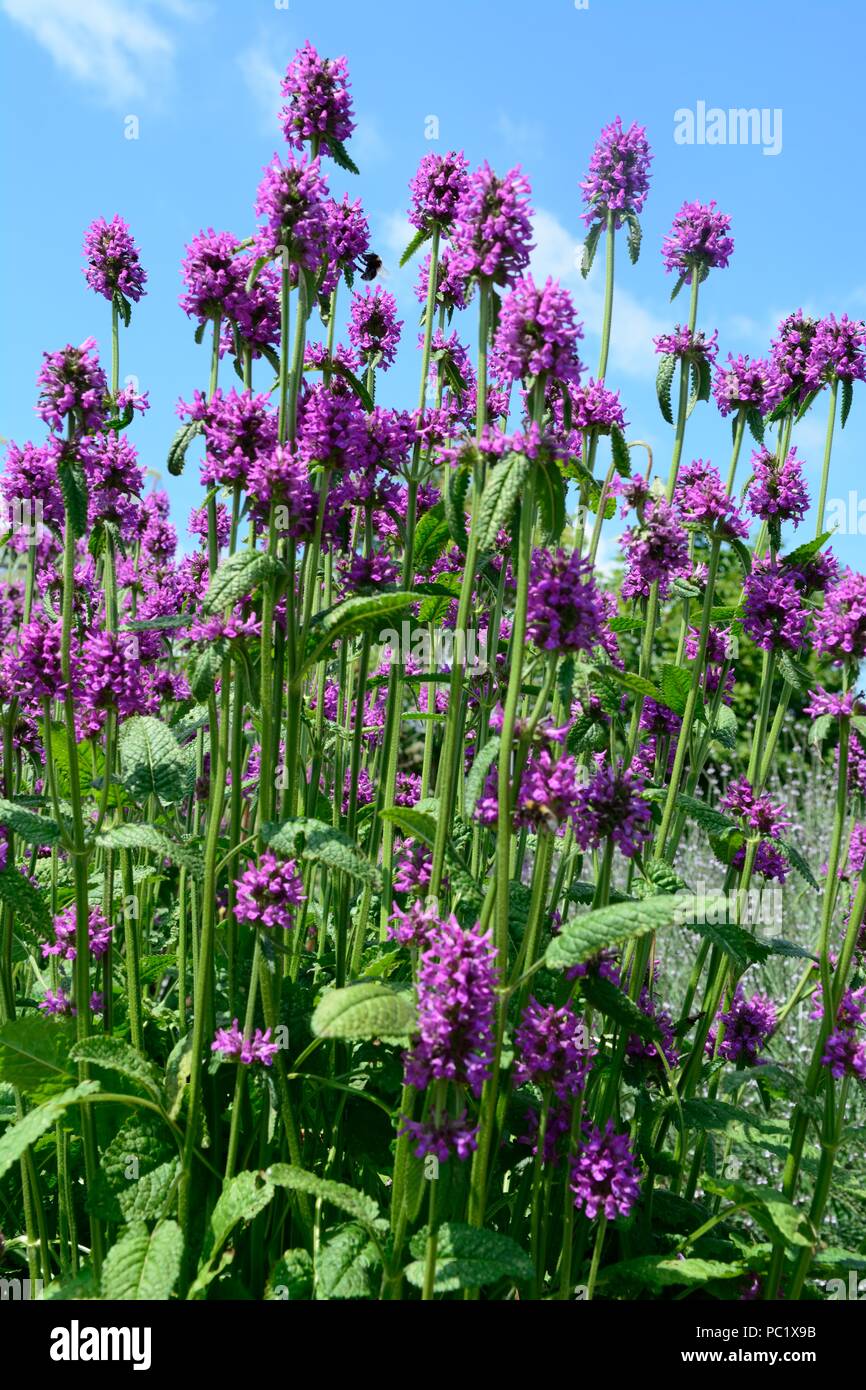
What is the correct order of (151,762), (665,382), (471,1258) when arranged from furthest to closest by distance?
(665,382) → (151,762) → (471,1258)

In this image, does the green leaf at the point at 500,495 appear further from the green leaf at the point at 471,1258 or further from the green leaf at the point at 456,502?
the green leaf at the point at 471,1258

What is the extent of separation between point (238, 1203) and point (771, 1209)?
4.15ft

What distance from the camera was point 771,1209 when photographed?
282cm

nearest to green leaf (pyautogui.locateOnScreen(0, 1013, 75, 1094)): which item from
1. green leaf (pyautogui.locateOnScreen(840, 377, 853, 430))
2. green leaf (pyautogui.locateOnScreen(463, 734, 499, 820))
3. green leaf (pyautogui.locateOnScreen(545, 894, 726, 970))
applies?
green leaf (pyautogui.locateOnScreen(463, 734, 499, 820))

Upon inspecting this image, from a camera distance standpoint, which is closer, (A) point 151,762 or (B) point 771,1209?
(B) point 771,1209

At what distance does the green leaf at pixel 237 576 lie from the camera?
2598mm

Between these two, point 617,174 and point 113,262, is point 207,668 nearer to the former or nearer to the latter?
point 113,262

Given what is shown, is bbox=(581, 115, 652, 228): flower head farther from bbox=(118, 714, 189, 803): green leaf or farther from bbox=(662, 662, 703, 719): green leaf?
bbox=(118, 714, 189, 803): green leaf

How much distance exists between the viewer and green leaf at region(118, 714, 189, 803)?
10.6 ft

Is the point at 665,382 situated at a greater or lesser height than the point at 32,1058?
greater

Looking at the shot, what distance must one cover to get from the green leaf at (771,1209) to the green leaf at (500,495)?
5.68 feet

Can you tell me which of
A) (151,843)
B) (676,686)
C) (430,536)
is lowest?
(151,843)

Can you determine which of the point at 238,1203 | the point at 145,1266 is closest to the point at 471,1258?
the point at 238,1203

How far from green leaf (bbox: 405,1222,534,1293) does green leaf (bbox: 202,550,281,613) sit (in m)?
1.44
